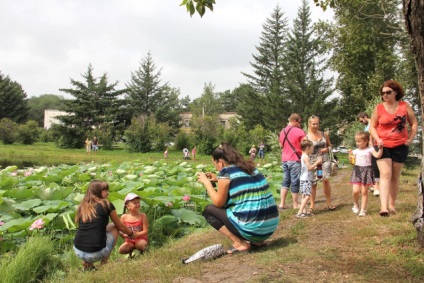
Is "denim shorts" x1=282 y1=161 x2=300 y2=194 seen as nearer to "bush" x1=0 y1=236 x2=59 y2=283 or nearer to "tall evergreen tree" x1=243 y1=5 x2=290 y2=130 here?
"bush" x1=0 y1=236 x2=59 y2=283

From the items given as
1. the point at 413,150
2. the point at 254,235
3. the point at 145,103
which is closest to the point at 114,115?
the point at 145,103

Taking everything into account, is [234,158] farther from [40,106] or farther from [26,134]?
[40,106]

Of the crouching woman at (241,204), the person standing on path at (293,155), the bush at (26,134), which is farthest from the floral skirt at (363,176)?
the bush at (26,134)

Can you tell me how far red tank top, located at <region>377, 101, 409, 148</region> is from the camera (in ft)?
14.8

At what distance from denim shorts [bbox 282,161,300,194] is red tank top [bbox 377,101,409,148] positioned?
5.38 feet

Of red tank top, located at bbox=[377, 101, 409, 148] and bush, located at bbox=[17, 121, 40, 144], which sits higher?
red tank top, located at bbox=[377, 101, 409, 148]

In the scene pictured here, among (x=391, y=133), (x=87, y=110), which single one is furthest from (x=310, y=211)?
(x=87, y=110)

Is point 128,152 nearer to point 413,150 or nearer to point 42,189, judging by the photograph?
point 413,150

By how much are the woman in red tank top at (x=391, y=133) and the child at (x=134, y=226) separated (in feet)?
9.12

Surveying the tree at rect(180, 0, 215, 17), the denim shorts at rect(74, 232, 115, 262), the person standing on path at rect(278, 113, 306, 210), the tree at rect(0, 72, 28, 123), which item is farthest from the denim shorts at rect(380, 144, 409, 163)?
the tree at rect(0, 72, 28, 123)

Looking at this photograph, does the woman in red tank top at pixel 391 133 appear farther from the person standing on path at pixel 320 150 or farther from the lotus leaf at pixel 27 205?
the lotus leaf at pixel 27 205

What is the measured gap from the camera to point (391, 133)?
178 inches

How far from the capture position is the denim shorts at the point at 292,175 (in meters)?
5.96

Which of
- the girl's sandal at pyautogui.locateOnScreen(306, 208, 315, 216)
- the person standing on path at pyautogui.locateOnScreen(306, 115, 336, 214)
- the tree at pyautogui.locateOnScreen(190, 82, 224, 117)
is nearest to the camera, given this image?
the girl's sandal at pyautogui.locateOnScreen(306, 208, 315, 216)
